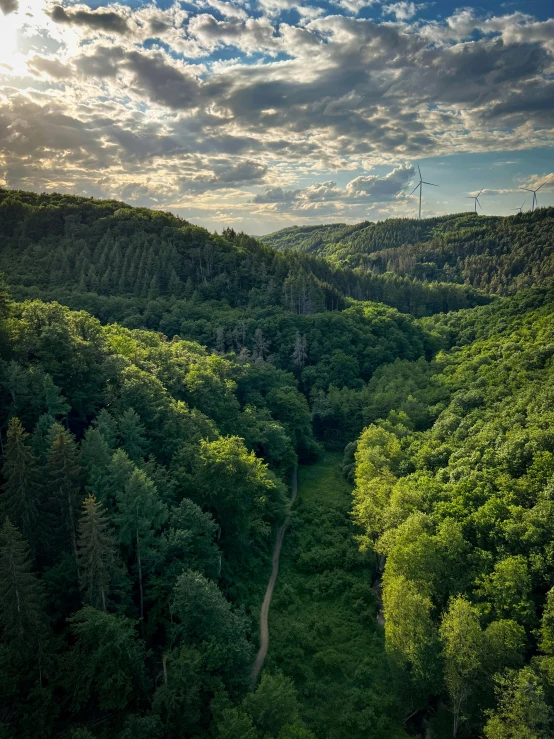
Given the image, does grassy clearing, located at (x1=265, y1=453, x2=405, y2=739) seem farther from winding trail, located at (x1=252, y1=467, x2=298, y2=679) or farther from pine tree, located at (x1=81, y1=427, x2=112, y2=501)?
pine tree, located at (x1=81, y1=427, x2=112, y2=501)

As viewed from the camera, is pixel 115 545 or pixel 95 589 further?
pixel 115 545

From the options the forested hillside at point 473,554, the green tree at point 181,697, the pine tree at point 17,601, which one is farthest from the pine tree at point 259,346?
the pine tree at point 17,601

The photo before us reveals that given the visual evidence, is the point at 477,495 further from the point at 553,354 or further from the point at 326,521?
Result: the point at 553,354

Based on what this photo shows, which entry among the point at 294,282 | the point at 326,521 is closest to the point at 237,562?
the point at 326,521

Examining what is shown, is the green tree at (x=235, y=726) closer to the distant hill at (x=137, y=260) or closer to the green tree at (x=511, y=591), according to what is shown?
the green tree at (x=511, y=591)

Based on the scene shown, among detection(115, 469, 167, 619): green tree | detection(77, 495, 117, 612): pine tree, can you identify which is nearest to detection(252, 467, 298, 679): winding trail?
detection(115, 469, 167, 619): green tree

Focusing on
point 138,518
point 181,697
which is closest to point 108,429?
point 138,518
